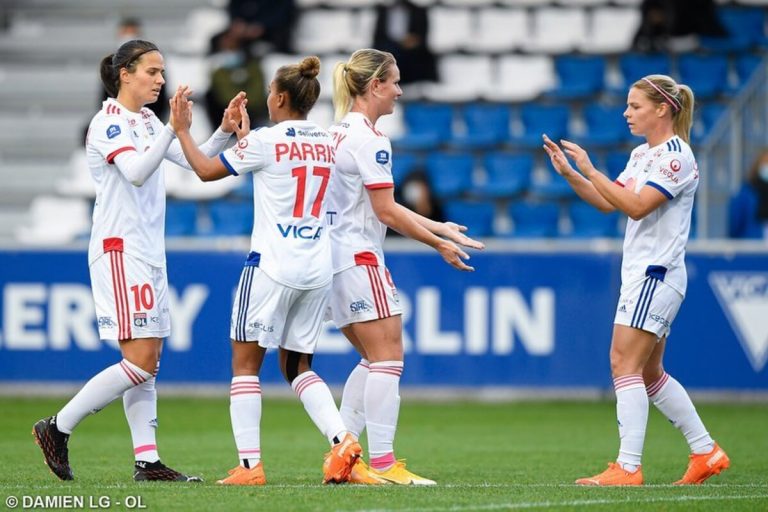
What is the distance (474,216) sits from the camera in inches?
606

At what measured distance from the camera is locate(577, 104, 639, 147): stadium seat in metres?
15.9

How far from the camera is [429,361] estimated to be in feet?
42.5

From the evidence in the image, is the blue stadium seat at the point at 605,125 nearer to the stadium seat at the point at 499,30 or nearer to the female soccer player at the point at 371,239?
the stadium seat at the point at 499,30

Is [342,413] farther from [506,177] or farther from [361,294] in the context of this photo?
[506,177]

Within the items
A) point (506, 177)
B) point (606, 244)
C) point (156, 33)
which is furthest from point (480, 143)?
point (156, 33)

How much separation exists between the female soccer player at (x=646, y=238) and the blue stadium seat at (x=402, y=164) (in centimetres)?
787

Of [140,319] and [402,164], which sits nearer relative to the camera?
[140,319]

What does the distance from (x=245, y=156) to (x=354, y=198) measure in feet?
2.30

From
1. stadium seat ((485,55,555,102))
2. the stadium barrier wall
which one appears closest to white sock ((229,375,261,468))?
the stadium barrier wall

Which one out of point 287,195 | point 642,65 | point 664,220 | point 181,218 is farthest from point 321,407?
point 642,65

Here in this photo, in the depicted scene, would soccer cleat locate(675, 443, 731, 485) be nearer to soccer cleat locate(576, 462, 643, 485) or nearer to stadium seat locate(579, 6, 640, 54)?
soccer cleat locate(576, 462, 643, 485)

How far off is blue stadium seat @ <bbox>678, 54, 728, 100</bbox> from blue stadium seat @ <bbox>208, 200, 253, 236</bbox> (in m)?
5.45

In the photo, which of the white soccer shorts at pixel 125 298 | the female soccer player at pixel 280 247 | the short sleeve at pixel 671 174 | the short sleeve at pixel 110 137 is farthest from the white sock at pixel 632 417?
the short sleeve at pixel 110 137

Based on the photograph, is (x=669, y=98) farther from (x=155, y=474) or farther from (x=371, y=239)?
(x=155, y=474)
